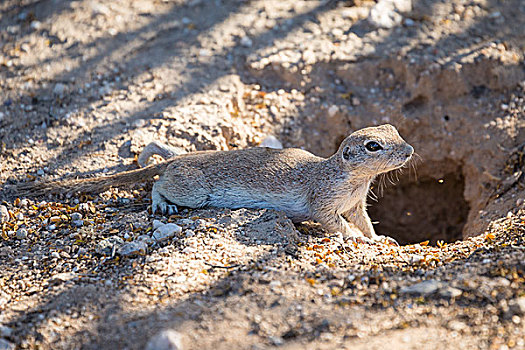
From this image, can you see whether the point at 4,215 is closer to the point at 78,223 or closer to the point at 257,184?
the point at 78,223

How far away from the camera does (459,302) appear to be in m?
3.25

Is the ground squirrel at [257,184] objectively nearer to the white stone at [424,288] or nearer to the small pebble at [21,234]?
the small pebble at [21,234]

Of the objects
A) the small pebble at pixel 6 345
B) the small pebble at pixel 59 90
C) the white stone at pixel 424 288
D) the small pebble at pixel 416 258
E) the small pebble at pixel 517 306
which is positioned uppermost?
the small pebble at pixel 59 90

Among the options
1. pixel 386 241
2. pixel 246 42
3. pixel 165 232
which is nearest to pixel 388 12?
pixel 246 42

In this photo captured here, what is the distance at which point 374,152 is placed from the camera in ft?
15.1

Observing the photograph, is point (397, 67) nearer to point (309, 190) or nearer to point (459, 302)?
point (309, 190)

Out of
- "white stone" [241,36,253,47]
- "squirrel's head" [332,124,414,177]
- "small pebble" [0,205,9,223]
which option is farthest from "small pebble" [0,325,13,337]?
"white stone" [241,36,253,47]

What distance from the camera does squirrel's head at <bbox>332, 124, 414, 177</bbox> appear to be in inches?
180

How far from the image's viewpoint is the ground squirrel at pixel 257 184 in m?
4.84

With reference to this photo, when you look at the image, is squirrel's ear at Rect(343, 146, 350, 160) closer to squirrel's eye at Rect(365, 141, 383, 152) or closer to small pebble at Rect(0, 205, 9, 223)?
squirrel's eye at Rect(365, 141, 383, 152)

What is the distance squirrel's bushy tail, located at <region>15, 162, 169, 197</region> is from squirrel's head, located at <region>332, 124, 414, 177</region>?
180 centimetres

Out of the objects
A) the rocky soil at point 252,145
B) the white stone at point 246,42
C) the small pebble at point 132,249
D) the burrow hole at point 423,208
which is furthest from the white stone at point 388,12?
the small pebble at point 132,249

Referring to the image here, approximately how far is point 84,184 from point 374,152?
2658 mm

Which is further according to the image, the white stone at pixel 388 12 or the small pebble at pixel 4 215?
the white stone at pixel 388 12
